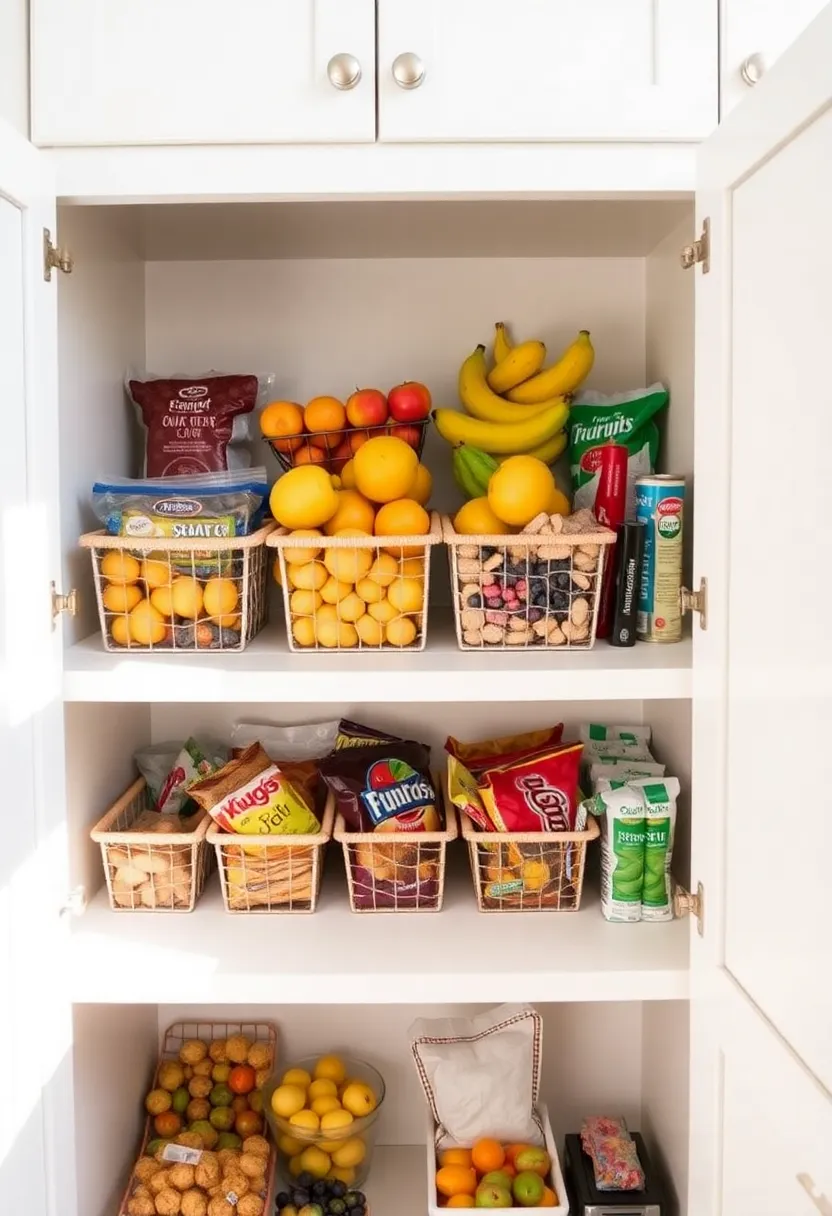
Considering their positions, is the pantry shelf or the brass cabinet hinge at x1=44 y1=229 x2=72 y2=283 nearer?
the brass cabinet hinge at x1=44 y1=229 x2=72 y2=283

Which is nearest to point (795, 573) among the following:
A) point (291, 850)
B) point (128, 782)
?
point (291, 850)

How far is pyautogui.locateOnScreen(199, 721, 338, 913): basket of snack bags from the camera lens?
1523mm

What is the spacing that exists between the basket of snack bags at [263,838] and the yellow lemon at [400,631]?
26cm

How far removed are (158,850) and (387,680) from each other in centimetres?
44

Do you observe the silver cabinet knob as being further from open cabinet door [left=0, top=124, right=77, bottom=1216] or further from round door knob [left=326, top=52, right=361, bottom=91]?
open cabinet door [left=0, top=124, right=77, bottom=1216]

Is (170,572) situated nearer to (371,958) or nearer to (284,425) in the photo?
(284,425)

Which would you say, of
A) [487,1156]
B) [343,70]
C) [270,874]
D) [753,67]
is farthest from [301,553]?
[487,1156]

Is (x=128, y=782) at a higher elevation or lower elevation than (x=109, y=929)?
higher

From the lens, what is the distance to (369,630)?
1.51 meters

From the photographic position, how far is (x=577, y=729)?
1.90 metres

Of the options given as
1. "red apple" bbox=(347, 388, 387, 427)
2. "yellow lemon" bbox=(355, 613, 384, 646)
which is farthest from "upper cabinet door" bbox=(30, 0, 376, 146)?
"yellow lemon" bbox=(355, 613, 384, 646)

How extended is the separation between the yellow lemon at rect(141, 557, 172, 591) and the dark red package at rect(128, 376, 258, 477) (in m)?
0.25

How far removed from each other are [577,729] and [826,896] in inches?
37.6

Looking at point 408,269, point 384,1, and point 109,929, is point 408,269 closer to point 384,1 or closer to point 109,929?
point 384,1
